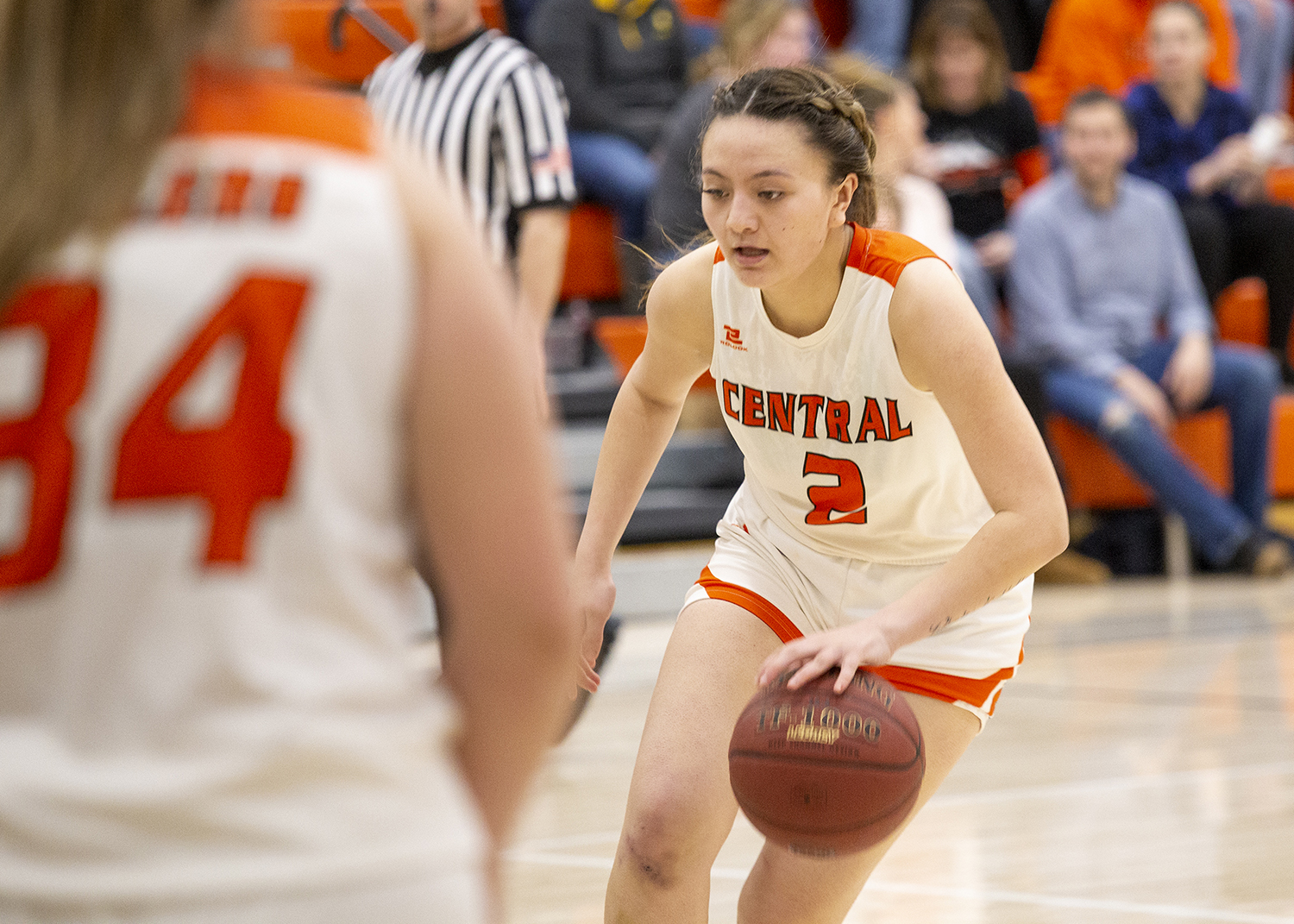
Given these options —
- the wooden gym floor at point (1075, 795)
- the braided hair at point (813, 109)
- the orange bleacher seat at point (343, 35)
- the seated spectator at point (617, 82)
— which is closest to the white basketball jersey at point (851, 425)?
the braided hair at point (813, 109)

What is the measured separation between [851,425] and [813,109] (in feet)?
1.75

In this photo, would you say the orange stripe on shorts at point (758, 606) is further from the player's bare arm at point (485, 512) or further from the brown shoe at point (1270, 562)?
the brown shoe at point (1270, 562)

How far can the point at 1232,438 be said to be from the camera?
7516 mm

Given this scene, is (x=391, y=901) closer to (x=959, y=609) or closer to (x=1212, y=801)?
(x=959, y=609)

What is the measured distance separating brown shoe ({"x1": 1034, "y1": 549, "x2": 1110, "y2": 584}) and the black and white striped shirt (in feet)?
12.5

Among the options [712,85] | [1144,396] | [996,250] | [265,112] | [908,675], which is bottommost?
[1144,396]

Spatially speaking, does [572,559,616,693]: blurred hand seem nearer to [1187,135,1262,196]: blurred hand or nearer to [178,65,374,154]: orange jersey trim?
[178,65,374,154]: orange jersey trim

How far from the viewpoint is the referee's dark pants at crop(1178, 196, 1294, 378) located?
8109 mm

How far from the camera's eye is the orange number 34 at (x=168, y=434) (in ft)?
3.33

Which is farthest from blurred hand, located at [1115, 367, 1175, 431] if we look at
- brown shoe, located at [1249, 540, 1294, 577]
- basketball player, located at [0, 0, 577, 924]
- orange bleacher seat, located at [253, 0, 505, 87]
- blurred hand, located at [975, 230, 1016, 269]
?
basketball player, located at [0, 0, 577, 924]

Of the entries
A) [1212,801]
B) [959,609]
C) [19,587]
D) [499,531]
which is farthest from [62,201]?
[1212,801]

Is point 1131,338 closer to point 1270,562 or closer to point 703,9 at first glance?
point 1270,562

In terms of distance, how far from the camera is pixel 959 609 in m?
2.48

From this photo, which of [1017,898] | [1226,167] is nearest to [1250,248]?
[1226,167]
